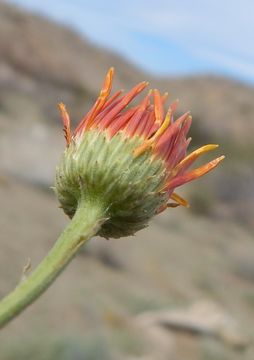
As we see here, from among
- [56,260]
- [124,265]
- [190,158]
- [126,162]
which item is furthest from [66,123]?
[124,265]

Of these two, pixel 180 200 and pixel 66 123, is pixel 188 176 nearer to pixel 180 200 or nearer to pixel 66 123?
pixel 180 200

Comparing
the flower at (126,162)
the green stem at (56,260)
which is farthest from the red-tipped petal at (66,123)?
the green stem at (56,260)

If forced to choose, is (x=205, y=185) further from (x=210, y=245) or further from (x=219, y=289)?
(x=219, y=289)

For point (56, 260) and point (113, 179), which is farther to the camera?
point (113, 179)

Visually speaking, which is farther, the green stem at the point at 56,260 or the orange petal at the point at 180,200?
the orange petal at the point at 180,200

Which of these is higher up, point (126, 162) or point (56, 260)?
point (126, 162)

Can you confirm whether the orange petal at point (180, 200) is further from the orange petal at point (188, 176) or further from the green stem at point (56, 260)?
the green stem at point (56, 260)

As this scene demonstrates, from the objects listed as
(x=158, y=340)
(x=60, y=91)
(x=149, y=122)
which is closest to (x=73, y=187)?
(x=149, y=122)
